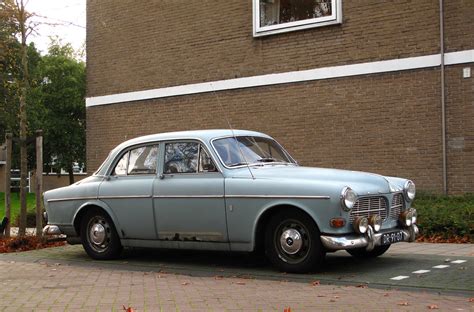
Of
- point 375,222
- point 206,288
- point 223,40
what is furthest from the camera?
point 223,40

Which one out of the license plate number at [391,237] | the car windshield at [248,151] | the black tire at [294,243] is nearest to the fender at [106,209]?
Result: the car windshield at [248,151]

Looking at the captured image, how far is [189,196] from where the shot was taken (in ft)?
25.8

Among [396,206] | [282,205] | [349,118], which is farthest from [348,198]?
[349,118]

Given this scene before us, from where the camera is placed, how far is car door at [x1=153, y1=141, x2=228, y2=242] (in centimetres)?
769

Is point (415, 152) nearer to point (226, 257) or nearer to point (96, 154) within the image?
point (226, 257)

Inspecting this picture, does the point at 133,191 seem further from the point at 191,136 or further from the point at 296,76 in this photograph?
the point at 296,76

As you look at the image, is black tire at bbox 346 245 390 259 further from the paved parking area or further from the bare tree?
the bare tree

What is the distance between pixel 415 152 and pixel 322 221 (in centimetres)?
674

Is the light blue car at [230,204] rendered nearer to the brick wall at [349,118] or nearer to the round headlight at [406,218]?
the round headlight at [406,218]

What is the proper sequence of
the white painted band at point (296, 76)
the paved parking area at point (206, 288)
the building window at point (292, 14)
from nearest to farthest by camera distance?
the paved parking area at point (206, 288)
the white painted band at point (296, 76)
the building window at point (292, 14)

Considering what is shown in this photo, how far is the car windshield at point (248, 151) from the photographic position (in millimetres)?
7910

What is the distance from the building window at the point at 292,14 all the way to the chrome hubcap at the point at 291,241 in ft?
25.9

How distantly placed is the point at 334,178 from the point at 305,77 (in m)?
7.60

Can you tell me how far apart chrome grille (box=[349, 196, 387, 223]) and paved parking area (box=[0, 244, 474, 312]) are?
0.67 metres
